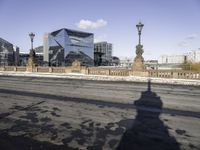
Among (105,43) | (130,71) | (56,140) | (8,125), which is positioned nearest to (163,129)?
(56,140)

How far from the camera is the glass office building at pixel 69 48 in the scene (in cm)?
10469

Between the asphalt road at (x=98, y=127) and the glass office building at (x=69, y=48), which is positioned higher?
the glass office building at (x=69, y=48)

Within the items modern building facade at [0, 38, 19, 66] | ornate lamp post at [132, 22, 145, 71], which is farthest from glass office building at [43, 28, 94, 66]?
ornate lamp post at [132, 22, 145, 71]

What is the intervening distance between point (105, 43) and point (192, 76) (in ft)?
489

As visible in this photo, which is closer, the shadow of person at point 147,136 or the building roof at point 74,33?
the shadow of person at point 147,136

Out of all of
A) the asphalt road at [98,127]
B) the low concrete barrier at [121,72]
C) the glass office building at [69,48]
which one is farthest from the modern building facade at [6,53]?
the asphalt road at [98,127]

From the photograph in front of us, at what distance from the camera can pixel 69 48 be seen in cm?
10656

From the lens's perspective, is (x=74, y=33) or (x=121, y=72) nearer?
(x=121, y=72)

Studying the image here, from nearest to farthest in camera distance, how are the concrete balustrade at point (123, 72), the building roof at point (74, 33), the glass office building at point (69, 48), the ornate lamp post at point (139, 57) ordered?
the concrete balustrade at point (123, 72) → the ornate lamp post at point (139, 57) → the glass office building at point (69, 48) → the building roof at point (74, 33)

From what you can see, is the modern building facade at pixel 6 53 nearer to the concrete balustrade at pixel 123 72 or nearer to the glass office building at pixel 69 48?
the glass office building at pixel 69 48

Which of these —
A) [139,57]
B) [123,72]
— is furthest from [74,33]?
[139,57]

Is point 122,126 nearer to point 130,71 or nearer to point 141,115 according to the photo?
point 141,115

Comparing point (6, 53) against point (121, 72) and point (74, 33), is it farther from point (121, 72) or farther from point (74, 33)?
point (121, 72)

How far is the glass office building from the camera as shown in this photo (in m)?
105
